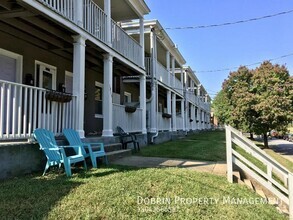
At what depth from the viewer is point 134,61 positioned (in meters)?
12.1

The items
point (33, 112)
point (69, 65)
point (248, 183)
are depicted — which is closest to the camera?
point (248, 183)

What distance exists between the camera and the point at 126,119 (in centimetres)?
1112

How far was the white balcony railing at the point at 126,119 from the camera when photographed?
33.7 ft

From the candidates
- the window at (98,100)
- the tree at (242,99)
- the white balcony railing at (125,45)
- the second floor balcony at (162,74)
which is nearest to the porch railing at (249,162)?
the white balcony railing at (125,45)

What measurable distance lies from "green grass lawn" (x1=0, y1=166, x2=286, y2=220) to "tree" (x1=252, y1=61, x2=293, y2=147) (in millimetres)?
15849

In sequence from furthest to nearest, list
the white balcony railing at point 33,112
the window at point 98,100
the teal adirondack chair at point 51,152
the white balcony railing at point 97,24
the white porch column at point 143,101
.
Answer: the white porch column at point 143,101 → the window at point 98,100 → the white balcony railing at point 97,24 → the white balcony railing at point 33,112 → the teal adirondack chair at point 51,152

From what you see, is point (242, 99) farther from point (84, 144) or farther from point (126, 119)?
point (84, 144)

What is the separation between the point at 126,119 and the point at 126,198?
23.0 feet

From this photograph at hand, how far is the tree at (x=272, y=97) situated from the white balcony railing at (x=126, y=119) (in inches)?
435

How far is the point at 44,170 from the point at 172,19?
12672 mm

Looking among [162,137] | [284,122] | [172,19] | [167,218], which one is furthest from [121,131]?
[284,122]

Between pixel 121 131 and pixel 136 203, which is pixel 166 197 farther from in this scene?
pixel 121 131

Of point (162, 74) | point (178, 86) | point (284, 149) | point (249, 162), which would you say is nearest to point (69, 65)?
point (162, 74)

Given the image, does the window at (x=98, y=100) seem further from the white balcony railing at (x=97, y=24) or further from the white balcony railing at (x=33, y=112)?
the white balcony railing at (x=33, y=112)
